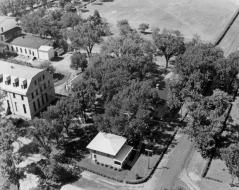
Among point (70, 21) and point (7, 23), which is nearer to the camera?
point (7, 23)

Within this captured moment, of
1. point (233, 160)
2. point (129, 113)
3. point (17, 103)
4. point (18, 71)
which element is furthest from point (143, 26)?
point (233, 160)

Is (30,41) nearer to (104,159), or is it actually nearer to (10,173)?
(104,159)

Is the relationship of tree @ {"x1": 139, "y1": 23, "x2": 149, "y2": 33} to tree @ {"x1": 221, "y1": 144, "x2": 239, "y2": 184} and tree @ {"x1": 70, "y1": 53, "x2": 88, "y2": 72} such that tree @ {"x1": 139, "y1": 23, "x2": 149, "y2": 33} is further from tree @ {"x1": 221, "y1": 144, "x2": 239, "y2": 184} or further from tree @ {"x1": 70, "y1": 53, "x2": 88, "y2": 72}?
tree @ {"x1": 221, "y1": 144, "x2": 239, "y2": 184}

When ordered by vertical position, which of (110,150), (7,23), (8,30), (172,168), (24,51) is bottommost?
(172,168)

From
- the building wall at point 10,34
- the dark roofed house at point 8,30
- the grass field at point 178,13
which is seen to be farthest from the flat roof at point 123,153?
the building wall at point 10,34

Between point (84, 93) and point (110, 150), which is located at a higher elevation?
point (84, 93)

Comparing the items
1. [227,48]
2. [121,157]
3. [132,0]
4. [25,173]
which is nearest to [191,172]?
[121,157]
